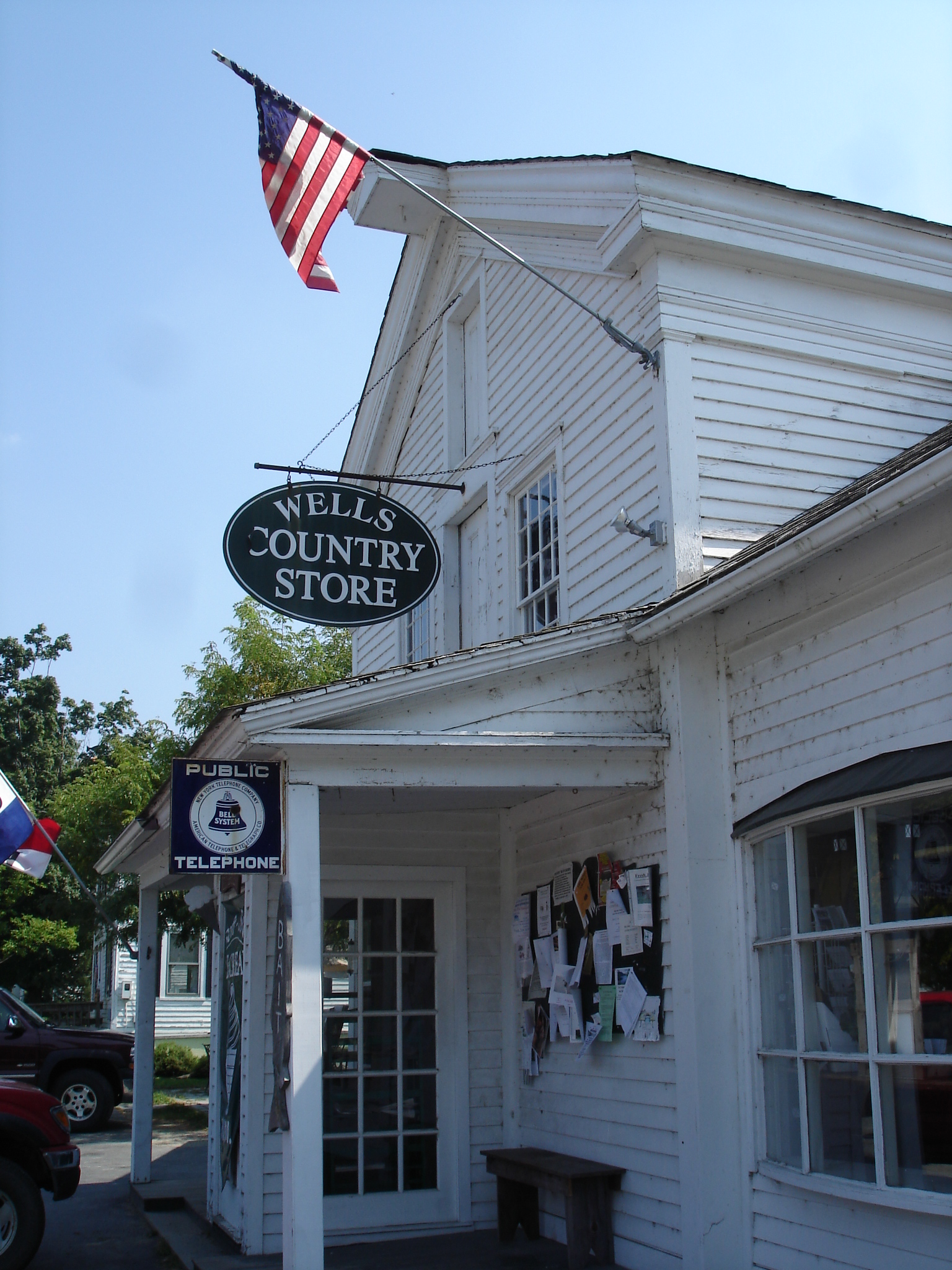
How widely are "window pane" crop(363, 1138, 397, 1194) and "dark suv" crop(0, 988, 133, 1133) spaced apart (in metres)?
8.05

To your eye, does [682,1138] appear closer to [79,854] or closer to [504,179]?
[504,179]

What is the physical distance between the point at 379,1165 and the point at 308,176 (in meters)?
6.71

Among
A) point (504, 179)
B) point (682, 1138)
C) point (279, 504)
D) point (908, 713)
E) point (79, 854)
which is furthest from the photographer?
point (79, 854)

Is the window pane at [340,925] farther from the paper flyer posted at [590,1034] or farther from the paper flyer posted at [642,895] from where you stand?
the paper flyer posted at [642,895]

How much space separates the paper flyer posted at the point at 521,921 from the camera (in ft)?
26.9

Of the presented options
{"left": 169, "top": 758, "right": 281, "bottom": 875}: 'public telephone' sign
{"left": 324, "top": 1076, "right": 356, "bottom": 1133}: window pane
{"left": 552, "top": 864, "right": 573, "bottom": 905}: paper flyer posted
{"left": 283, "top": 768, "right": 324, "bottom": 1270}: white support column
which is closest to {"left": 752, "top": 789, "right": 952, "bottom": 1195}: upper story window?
{"left": 552, "top": 864, "right": 573, "bottom": 905}: paper flyer posted

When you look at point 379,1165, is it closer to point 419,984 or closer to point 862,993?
point 419,984

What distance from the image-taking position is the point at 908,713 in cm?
515

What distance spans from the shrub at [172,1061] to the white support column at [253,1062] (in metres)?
16.6

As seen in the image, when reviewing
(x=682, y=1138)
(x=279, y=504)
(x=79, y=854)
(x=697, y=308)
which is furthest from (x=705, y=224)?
(x=79, y=854)

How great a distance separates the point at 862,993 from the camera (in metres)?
5.23

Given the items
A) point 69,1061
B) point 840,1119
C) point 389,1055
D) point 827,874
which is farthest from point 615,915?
point 69,1061

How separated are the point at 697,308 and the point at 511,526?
273 cm

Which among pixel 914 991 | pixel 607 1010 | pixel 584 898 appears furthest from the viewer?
pixel 584 898
